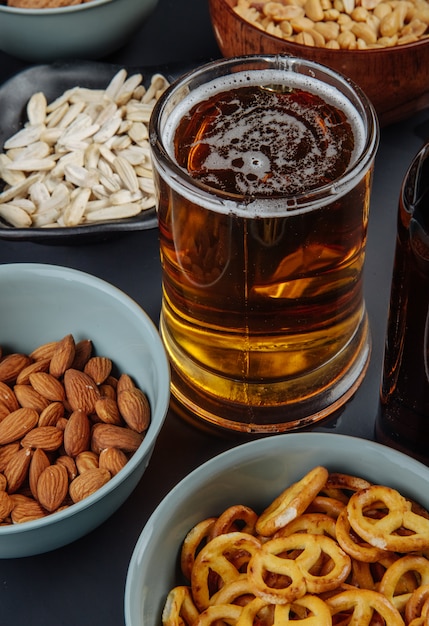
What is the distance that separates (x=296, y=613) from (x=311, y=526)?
5 cm

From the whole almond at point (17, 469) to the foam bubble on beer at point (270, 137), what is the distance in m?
0.22

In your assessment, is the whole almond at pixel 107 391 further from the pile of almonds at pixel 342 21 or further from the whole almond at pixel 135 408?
the pile of almonds at pixel 342 21

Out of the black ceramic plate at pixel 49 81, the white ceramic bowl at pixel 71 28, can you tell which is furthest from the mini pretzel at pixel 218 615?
the white ceramic bowl at pixel 71 28

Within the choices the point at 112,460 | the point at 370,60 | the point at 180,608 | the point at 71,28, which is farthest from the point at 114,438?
the point at 71,28

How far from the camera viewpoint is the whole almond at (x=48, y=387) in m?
0.63

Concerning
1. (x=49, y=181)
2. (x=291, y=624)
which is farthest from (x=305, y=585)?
(x=49, y=181)

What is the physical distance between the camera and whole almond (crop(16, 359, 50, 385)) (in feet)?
2.12

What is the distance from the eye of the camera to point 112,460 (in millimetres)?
581

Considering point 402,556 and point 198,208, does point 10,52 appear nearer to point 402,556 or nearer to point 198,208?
point 198,208

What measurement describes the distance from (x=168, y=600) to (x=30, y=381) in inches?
7.9

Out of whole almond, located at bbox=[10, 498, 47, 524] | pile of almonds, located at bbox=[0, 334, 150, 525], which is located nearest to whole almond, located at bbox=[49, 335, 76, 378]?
pile of almonds, located at bbox=[0, 334, 150, 525]

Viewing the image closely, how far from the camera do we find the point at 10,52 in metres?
0.92

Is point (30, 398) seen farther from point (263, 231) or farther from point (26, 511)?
point (263, 231)

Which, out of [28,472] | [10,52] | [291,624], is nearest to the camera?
[291,624]
